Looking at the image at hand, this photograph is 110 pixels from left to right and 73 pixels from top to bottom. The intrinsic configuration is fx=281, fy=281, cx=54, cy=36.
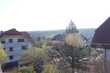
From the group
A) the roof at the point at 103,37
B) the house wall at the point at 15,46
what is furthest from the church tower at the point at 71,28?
the roof at the point at 103,37

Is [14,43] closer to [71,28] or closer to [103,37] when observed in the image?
[71,28]

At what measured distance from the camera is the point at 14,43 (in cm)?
2928

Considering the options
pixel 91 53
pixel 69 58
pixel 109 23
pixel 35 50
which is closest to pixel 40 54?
pixel 35 50

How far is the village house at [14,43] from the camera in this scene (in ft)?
94.2

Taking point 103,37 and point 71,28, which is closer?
point 103,37

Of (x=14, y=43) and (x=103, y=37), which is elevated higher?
(x=103, y=37)

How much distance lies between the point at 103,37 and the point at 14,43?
962 inches

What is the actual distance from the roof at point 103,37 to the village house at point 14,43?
2288 centimetres

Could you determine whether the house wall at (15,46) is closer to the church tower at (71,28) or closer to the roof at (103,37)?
the church tower at (71,28)

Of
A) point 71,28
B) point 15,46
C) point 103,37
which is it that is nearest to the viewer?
point 103,37

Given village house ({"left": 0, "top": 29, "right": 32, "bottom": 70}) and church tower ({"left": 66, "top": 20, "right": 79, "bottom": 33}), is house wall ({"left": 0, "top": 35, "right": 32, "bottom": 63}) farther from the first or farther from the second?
church tower ({"left": 66, "top": 20, "right": 79, "bottom": 33})

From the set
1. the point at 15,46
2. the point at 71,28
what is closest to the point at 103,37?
the point at 71,28

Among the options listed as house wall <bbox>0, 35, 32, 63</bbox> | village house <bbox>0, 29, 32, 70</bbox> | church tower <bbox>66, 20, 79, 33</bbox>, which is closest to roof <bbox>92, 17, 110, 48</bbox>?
church tower <bbox>66, 20, 79, 33</bbox>

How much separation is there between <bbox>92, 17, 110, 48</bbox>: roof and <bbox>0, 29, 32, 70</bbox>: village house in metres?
22.9
